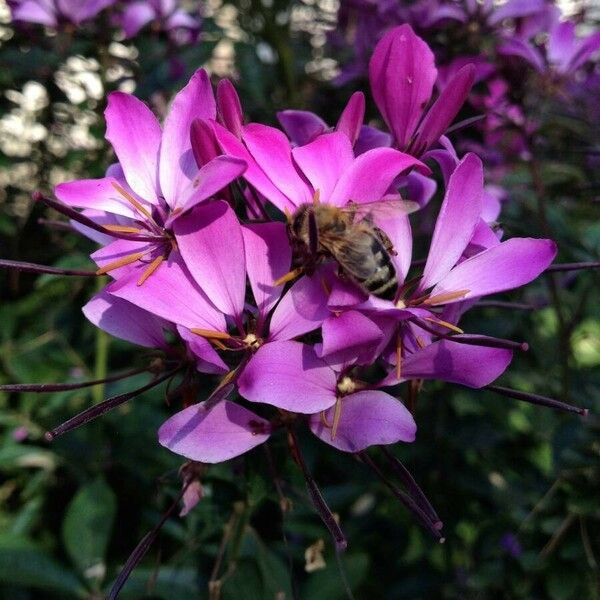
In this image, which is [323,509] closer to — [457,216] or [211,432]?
[211,432]

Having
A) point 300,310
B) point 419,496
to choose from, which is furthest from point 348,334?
point 419,496

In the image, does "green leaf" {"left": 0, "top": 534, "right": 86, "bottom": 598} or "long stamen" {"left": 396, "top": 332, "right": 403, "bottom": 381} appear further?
"green leaf" {"left": 0, "top": 534, "right": 86, "bottom": 598}

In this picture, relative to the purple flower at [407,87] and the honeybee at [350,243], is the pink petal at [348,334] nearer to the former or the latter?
the honeybee at [350,243]

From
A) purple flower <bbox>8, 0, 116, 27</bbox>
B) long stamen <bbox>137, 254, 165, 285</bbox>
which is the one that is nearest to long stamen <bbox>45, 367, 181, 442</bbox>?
long stamen <bbox>137, 254, 165, 285</bbox>

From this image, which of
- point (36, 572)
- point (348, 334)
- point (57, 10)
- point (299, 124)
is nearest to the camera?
point (348, 334)

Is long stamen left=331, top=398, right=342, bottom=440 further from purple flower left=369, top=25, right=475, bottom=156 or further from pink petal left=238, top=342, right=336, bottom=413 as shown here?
purple flower left=369, top=25, right=475, bottom=156

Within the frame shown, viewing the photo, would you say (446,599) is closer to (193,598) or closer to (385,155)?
(193,598)

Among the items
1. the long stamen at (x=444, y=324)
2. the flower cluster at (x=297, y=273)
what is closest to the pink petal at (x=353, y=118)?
the flower cluster at (x=297, y=273)
